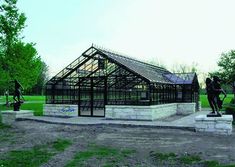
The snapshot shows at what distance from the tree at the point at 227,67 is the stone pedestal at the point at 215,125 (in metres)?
18.5

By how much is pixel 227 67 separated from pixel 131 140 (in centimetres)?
2309

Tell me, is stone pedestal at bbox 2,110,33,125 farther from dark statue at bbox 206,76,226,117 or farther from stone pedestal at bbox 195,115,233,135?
dark statue at bbox 206,76,226,117

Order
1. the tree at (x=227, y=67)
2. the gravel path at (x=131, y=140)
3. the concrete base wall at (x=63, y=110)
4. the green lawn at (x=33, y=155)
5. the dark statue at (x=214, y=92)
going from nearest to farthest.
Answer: the green lawn at (x=33, y=155) < the gravel path at (x=131, y=140) < the dark statue at (x=214, y=92) < the concrete base wall at (x=63, y=110) < the tree at (x=227, y=67)

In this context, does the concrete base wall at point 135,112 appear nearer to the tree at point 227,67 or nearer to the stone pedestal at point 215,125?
the stone pedestal at point 215,125

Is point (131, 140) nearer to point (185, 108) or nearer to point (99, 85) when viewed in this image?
point (99, 85)

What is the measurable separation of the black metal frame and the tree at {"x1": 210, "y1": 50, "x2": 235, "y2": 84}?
11.5 m

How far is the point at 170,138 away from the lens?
12398 mm

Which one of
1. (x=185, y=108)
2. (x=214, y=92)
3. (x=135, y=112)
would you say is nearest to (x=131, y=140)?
(x=214, y=92)

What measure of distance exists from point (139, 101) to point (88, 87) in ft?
16.0

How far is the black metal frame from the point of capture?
61.9 feet

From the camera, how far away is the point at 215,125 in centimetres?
1371

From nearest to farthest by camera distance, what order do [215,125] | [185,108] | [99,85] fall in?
[215,125], [99,85], [185,108]

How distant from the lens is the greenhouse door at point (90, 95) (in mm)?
20656

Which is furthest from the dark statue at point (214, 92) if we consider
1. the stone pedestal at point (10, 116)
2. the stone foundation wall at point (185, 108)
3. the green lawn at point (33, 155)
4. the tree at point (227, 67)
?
the tree at point (227, 67)
